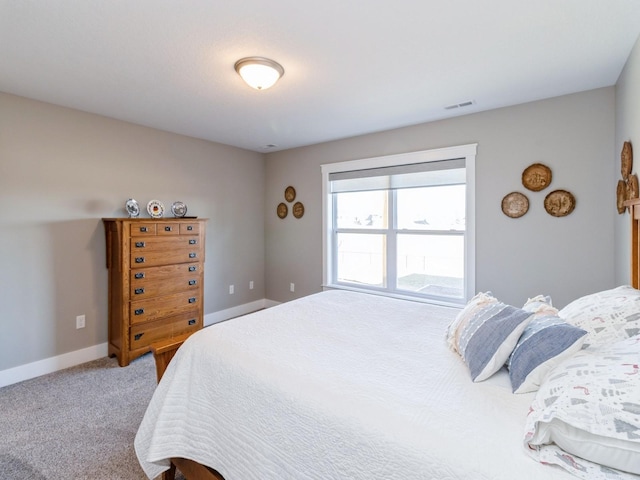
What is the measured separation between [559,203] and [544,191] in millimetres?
160

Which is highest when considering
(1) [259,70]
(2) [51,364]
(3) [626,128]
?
(1) [259,70]

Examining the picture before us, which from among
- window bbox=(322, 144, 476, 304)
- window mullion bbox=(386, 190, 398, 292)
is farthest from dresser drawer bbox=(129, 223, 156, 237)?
window mullion bbox=(386, 190, 398, 292)

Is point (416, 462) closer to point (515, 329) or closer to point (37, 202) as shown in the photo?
point (515, 329)

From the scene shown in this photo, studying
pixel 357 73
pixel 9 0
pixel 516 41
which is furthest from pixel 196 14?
pixel 516 41

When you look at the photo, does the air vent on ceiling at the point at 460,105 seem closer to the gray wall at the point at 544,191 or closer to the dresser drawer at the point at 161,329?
the gray wall at the point at 544,191

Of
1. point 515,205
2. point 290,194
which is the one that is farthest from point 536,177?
point 290,194

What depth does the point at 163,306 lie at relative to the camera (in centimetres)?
333

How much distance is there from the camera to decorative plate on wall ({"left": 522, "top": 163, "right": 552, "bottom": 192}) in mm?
2809

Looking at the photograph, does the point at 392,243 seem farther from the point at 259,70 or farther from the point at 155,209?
the point at 155,209

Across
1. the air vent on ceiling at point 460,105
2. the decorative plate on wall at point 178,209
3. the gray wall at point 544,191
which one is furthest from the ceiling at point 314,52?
the decorative plate on wall at point 178,209

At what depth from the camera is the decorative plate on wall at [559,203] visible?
2.72 meters

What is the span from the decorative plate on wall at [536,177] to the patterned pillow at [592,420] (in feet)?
7.52

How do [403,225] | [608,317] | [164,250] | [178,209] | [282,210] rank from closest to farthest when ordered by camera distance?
[608,317]
[164,250]
[178,209]
[403,225]
[282,210]

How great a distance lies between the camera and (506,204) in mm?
3021
